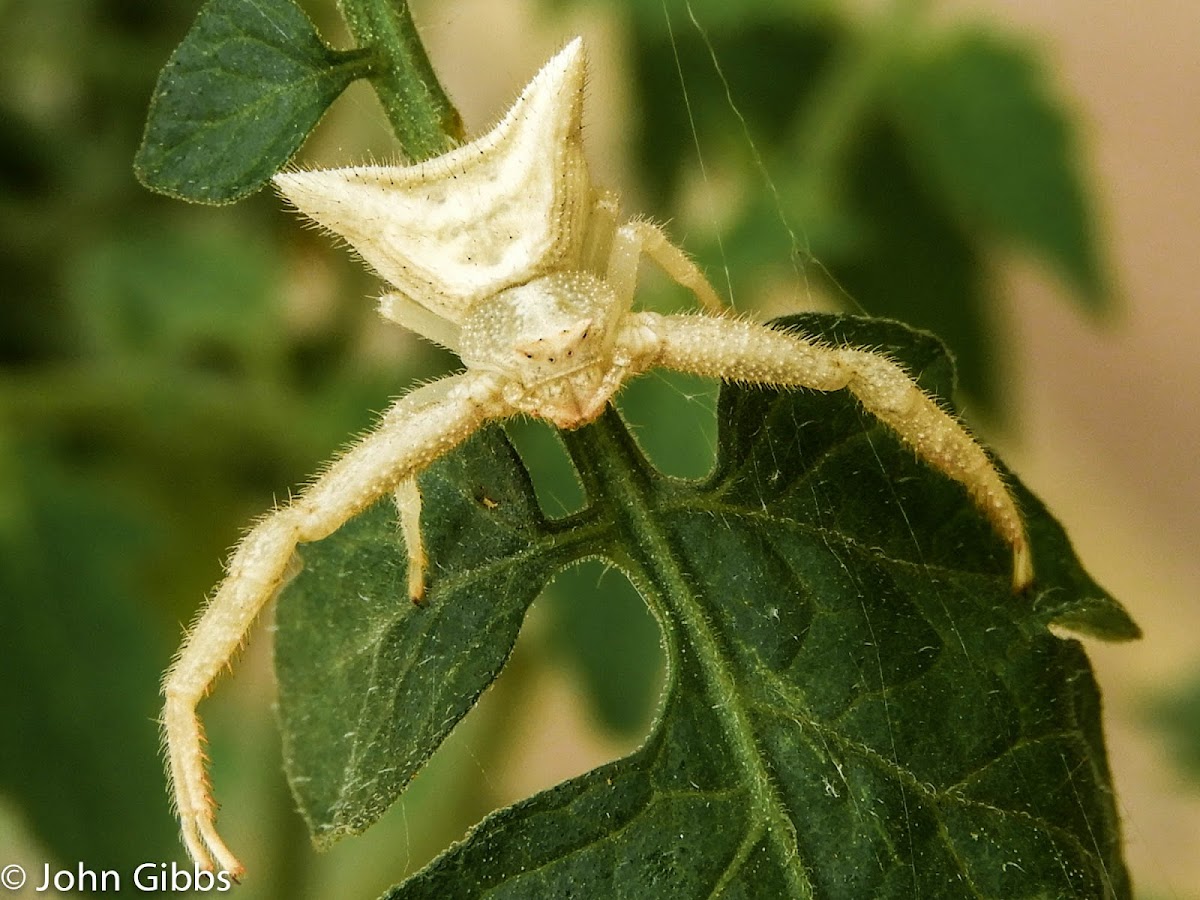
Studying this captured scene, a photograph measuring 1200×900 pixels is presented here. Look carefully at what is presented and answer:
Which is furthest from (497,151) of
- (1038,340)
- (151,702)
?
(1038,340)

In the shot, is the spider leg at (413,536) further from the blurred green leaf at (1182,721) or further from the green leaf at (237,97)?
the blurred green leaf at (1182,721)

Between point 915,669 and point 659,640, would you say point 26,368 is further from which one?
point 915,669

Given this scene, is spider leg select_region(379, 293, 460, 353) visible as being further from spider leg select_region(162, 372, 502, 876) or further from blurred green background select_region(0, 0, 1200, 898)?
blurred green background select_region(0, 0, 1200, 898)

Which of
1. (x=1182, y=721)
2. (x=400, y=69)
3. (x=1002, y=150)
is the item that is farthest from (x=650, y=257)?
(x=1182, y=721)

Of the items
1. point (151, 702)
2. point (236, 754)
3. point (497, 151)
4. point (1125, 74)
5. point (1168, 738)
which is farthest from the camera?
point (1125, 74)

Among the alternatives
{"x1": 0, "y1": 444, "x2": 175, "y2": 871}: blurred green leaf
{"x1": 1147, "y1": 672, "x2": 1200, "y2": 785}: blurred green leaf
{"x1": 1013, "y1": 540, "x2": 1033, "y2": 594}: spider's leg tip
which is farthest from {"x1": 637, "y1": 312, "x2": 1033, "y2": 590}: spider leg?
{"x1": 1147, "y1": 672, "x2": 1200, "y2": 785}: blurred green leaf
